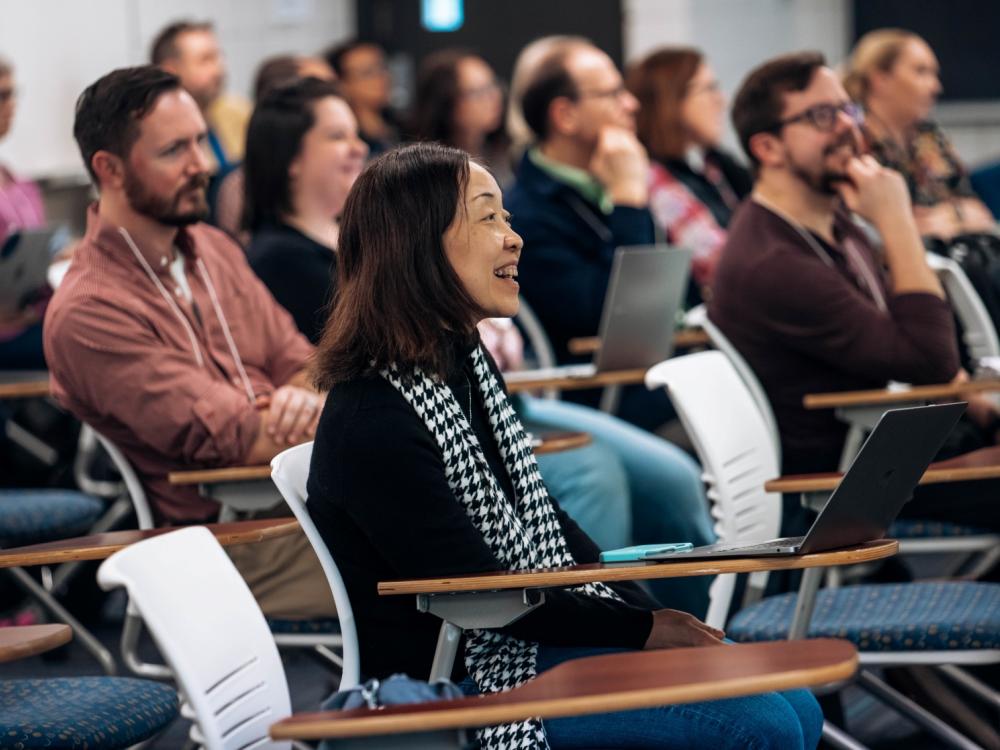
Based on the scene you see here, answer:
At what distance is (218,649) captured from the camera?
179cm

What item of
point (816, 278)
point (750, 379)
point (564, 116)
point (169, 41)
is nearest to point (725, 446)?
point (750, 379)

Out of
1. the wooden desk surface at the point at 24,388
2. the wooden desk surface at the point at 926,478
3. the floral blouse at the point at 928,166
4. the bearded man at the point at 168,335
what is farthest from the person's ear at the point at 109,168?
the floral blouse at the point at 928,166

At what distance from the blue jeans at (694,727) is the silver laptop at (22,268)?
2.55 m

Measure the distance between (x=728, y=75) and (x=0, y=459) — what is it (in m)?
4.55

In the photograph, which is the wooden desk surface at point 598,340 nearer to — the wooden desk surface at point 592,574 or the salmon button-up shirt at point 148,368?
the salmon button-up shirt at point 148,368

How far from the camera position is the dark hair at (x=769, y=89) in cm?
346

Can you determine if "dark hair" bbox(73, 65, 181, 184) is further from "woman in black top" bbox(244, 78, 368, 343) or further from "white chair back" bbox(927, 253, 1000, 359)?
"white chair back" bbox(927, 253, 1000, 359)

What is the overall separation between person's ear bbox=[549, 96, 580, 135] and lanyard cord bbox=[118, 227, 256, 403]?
1.69 m

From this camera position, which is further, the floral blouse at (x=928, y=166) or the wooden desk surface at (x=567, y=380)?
the floral blouse at (x=928, y=166)

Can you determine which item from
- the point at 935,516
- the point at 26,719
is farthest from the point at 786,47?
the point at 26,719

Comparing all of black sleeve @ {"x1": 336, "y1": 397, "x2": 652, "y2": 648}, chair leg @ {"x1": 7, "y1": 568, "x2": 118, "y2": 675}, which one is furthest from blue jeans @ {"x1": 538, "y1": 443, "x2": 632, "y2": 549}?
black sleeve @ {"x1": 336, "y1": 397, "x2": 652, "y2": 648}

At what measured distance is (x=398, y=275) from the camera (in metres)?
2.04

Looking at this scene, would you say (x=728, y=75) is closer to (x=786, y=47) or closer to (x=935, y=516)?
(x=786, y=47)

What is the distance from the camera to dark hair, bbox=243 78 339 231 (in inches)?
Answer: 136
